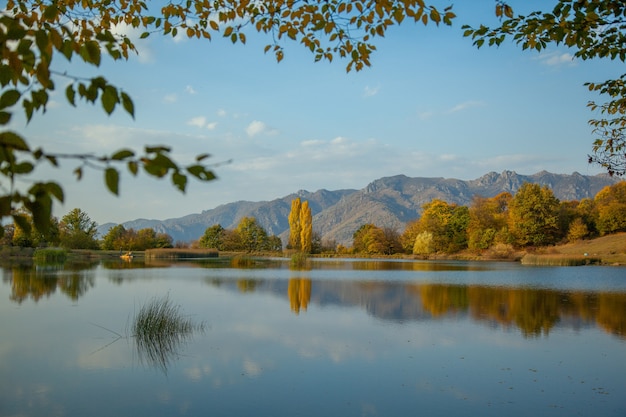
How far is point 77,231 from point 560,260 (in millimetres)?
46151

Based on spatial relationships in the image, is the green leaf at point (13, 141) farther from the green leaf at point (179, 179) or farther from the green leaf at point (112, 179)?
the green leaf at point (179, 179)

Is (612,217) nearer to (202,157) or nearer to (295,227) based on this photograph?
(295,227)

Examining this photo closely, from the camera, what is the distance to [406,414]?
16.5 ft

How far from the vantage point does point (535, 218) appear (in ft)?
177

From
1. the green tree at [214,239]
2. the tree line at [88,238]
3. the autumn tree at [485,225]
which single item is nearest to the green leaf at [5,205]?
the tree line at [88,238]

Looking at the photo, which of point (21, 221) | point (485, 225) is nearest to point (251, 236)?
point (485, 225)

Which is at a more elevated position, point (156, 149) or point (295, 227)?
point (295, 227)

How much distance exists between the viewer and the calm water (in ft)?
17.5

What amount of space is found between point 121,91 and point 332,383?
5.38 m

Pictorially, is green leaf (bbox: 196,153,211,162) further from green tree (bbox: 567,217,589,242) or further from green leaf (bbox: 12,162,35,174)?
green tree (bbox: 567,217,589,242)

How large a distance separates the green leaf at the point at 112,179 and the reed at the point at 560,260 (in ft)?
136

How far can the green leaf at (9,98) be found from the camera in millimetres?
1441

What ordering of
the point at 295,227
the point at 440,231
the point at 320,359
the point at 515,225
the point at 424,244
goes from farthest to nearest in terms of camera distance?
the point at 295,227
the point at 440,231
the point at 424,244
the point at 515,225
the point at 320,359

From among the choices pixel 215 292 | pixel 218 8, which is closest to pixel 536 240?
pixel 215 292
